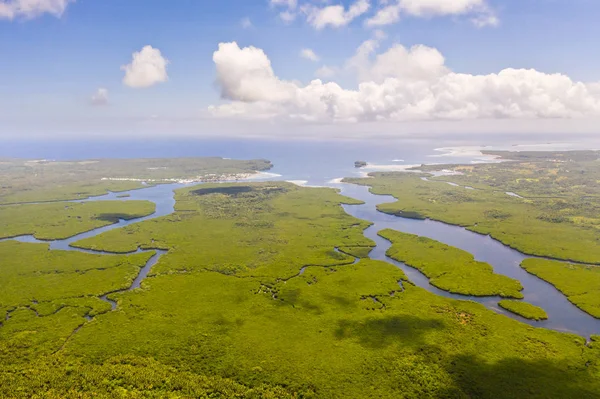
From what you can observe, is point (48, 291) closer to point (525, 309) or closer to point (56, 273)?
point (56, 273)

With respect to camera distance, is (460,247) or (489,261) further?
(460,247)

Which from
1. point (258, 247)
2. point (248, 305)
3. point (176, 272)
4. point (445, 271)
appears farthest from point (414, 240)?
point (176, 272)

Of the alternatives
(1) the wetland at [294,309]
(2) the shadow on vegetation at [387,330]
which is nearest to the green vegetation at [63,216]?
(1) the wetland at [294,309]

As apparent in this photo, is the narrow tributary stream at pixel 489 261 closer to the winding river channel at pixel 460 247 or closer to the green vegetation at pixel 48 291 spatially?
the winding river channel at pixel 460 247

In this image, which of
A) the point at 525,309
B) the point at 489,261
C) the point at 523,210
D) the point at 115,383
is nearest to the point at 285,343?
the point at 115,383

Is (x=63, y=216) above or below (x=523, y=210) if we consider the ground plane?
above

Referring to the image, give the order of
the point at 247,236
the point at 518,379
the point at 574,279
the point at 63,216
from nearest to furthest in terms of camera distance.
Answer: the point at 518,379 < the point at 574,279 < the point at 247,236 < the point at 63,216

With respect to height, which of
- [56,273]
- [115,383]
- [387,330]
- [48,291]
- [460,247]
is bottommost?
[387,330]
